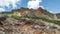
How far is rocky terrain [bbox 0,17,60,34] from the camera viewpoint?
25.4ft

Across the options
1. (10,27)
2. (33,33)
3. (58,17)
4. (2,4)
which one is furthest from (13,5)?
(58,17)

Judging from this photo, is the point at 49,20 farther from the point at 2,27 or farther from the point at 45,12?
the point at 2,27

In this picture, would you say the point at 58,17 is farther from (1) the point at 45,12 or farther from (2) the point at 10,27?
(2) the point at 10,27

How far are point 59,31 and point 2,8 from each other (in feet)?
8.40

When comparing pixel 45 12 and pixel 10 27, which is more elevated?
pixel 45 12

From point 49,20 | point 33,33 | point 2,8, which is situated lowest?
point 33,33

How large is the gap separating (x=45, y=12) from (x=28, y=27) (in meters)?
0.95

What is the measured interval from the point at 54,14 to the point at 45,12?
0.39m

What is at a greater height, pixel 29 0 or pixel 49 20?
pixel 29 0

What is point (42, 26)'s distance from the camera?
7.83 metres

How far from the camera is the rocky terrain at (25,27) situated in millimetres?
7734

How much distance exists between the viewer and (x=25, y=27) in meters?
7.77

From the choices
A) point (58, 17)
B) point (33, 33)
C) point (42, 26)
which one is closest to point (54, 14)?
point (58, 17)

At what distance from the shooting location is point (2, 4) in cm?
779
